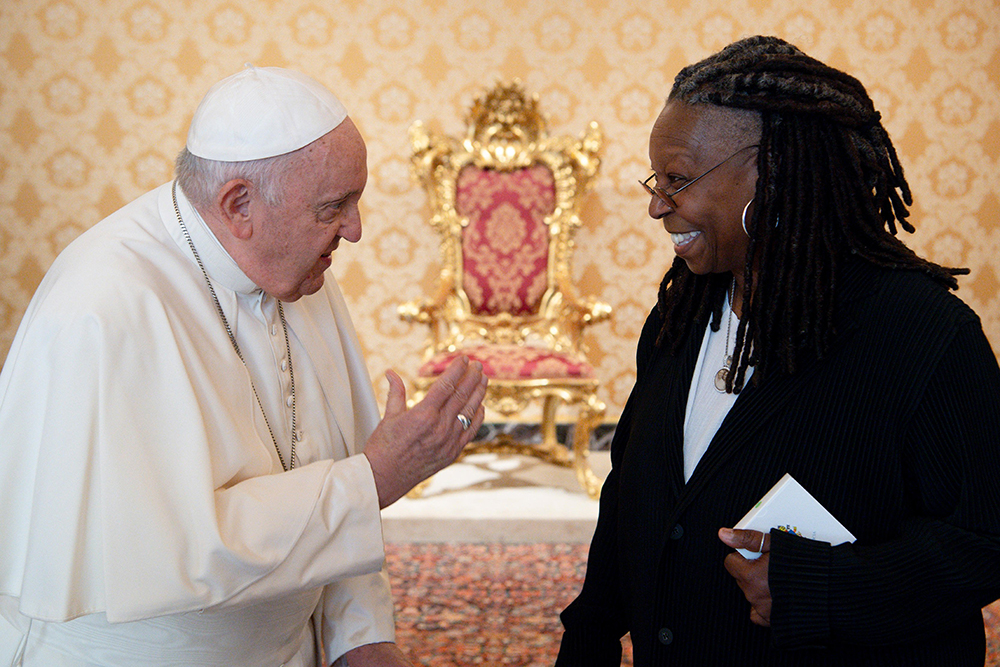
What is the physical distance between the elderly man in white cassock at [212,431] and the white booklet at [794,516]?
606mm

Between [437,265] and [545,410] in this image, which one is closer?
[545,410]

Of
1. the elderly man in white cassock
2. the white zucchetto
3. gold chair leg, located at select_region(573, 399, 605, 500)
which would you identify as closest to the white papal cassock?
the elderly man in white cassock

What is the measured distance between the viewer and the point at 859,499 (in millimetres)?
1328

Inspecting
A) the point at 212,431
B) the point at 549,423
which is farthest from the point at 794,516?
the point at 549,423

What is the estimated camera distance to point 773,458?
1378mm

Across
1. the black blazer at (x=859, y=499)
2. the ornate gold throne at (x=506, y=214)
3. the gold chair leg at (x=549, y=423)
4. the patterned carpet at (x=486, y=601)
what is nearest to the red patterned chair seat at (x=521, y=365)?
the ornate gold throne at (x=506, y=214)

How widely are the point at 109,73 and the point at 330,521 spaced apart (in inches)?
202

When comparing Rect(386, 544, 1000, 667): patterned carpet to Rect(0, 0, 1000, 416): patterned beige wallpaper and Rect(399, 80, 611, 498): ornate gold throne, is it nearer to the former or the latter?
Rect(399, 80, 611, 498): ornate gold throne

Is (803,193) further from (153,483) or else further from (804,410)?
(153,483)

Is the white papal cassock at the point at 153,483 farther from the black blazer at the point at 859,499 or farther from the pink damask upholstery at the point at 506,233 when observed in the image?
the pink damask upholstery at the point at 506,233

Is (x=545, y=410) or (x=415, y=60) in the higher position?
(x=415, y=60)

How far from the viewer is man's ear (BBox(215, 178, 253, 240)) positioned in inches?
64.7

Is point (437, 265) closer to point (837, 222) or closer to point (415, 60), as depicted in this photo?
point (415, 60)

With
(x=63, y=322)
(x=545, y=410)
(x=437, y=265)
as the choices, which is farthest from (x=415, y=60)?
(x=63, y=322)
